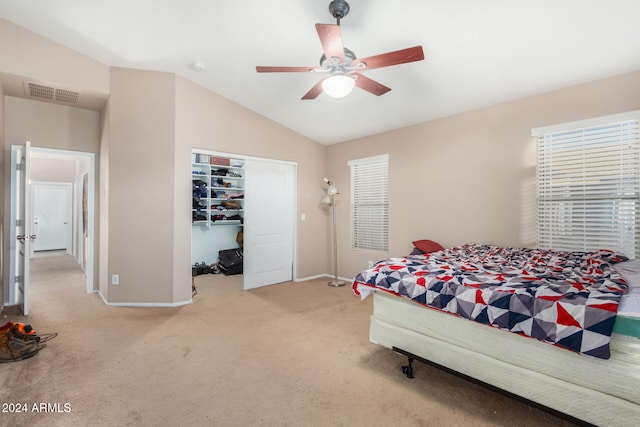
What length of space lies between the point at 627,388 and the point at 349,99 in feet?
11.7

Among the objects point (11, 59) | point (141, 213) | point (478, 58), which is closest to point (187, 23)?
point (11, 59)

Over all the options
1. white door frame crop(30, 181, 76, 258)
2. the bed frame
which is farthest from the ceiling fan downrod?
white door frame crop(30, 181, 76, 258)

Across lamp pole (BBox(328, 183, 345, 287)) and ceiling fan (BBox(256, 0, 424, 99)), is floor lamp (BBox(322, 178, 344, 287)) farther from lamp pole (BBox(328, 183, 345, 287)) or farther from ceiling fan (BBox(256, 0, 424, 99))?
ceiling fan (BBox(256, 0, 424, 99))

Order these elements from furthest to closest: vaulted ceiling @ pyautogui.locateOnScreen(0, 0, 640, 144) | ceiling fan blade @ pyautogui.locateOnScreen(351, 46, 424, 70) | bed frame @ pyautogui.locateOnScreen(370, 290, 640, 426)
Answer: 1. vaulted ceiling @ pyautogui.locateOnScreen(0, 0, 640, 144)
2. ceiling fan blade @ pyautogui.locateOnScreen(351, 46, 424, 70)
3. bed frame @ pyautogui.locateOnScreen(370, 290, 640, 426)

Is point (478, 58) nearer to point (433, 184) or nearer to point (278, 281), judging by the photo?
point (433, 184)

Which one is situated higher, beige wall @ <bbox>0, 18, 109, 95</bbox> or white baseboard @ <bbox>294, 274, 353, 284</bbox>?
beige wall @ <bbox>0, 18, 109, 95</bbox>

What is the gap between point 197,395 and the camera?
1.97m

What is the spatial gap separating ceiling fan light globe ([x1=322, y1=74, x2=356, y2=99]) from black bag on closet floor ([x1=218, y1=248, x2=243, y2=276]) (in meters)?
4.21

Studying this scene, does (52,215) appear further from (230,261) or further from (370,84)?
(370,84)

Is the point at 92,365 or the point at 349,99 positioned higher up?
the point at 349,99

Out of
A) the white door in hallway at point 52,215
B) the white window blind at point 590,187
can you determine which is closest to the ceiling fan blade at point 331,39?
the white window blind at point 590,187

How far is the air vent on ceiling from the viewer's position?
346 centimetres

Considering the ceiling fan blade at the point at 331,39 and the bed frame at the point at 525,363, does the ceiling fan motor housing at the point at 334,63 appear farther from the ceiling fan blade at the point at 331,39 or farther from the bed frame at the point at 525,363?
the bed frame at the point at 525,363

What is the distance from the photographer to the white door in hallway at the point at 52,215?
319 inches
